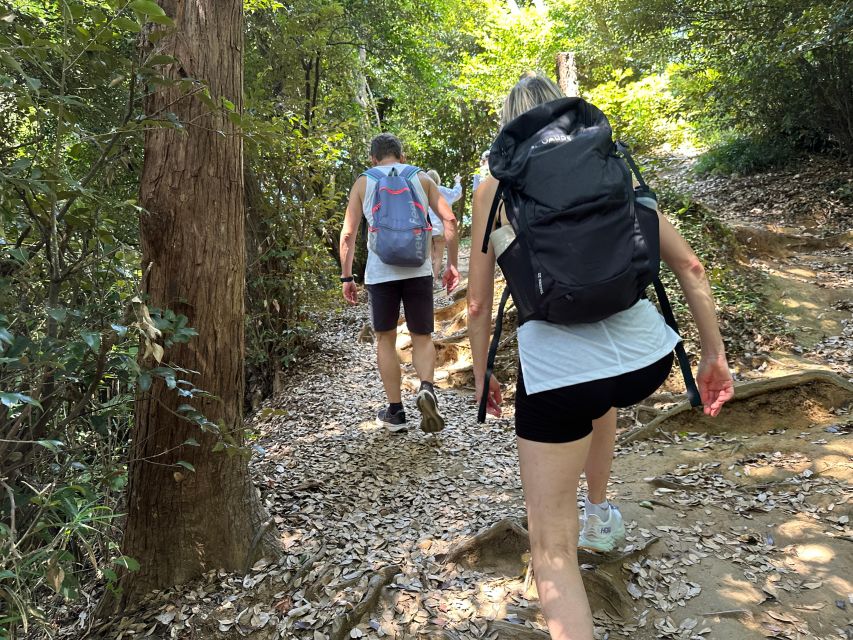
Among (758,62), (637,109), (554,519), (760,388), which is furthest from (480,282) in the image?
(758,62)

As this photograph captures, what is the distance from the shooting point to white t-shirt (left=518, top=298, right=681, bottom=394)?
5.51 feet

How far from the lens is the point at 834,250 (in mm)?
8289

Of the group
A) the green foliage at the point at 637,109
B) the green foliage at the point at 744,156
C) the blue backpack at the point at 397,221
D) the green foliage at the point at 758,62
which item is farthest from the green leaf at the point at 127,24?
the green foliage at the point at 744,156

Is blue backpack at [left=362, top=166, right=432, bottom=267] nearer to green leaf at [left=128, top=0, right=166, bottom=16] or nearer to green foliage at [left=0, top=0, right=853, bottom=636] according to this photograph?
green foliage at [left=0, top=0, right=853, bottom=636]

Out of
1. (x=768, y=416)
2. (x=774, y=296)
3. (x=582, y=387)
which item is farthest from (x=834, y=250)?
(x=582, y=387)

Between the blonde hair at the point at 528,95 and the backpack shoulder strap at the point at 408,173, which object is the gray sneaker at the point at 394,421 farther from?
the blonde hair at the point at 528,95

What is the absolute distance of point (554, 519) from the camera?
5.60 feet

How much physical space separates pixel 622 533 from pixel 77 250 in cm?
268

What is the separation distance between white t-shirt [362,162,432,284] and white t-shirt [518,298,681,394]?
85.4 inches

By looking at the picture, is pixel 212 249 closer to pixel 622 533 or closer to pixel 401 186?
pixel 401 186

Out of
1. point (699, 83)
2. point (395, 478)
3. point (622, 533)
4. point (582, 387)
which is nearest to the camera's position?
point (582, 387)

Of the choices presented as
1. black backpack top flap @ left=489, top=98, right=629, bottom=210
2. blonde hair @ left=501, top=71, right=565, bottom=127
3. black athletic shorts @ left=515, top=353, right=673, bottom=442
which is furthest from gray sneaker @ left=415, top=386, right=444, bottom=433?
black backpack top flap @ left=489, top=98, right=629, bottom=210

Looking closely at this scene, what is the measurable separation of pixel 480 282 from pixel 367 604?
1433 mm

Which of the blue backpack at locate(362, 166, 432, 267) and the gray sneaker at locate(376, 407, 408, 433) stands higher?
the blue backpack at locate(362, 166, 432, 267)
